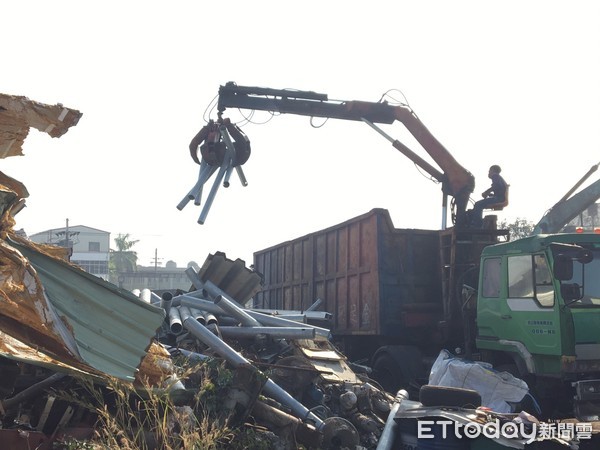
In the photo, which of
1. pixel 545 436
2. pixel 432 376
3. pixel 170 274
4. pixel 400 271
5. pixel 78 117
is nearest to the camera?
pixel 545 436

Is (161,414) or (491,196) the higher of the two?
(491,196)

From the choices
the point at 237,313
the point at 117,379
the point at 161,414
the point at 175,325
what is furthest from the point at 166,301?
the point at 117,379

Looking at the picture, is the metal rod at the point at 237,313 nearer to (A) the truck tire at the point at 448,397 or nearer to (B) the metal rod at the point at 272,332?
(B) the metal rod at the point at 272,332

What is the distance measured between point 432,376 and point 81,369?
4.72 meters

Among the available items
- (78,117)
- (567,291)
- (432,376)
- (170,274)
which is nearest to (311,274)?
(432,376)

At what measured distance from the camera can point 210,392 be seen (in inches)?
229

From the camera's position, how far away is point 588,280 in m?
7.07

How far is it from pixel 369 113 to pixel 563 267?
5.36m

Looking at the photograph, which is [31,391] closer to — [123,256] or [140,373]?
[140,373]

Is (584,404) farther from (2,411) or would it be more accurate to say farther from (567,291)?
(2,411)

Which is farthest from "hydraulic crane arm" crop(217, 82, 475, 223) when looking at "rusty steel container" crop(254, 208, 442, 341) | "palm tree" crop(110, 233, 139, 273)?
"palm tree" crop(110, 233, 139, 273)

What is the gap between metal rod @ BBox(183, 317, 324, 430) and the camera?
6305mm

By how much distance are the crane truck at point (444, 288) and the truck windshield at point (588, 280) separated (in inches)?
0.5

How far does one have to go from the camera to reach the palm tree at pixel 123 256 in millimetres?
66312
